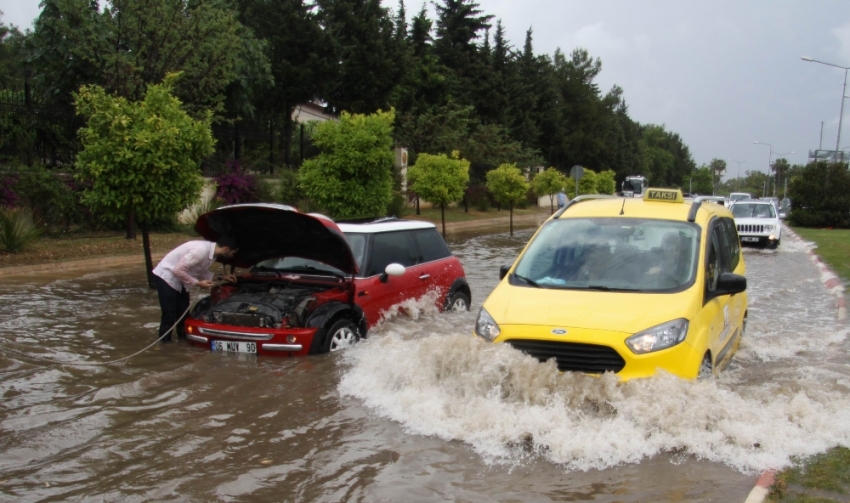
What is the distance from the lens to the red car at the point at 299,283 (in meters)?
8.00

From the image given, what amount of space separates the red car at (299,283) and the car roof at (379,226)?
1 cm

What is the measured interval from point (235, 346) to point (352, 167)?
11765mm

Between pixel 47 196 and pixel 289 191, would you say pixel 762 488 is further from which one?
pixel 289 191

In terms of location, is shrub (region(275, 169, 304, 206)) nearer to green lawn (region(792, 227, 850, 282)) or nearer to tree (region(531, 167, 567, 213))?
green lawn (region(792, 227, 850, 282))

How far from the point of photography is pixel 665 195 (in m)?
7.61

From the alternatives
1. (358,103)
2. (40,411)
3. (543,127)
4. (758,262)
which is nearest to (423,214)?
(358,103)

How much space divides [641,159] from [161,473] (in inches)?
4103

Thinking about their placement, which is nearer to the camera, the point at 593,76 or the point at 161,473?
the point at 161,473

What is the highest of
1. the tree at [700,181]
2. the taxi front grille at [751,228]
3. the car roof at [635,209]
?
the tree at [700,181]

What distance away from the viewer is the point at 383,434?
5863 millimetres

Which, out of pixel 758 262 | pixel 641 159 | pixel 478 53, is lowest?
pixel 758 262

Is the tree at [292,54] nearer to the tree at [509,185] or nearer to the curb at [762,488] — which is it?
the tree at [509,185]

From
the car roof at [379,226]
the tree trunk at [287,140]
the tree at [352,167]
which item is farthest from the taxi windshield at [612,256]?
the tree trunk at [287,140]

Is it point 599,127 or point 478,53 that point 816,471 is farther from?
point 599,127
